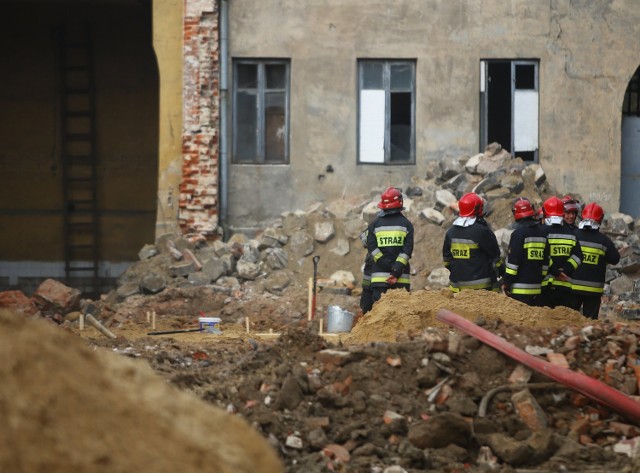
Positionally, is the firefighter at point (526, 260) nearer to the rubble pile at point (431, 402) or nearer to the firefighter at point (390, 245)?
the firefighter at point (390, 245)

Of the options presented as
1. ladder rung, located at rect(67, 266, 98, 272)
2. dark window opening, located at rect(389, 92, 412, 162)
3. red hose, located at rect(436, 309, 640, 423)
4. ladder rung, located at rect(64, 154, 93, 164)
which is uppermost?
dark window opening, located at rect(389, 92, 412, 162)

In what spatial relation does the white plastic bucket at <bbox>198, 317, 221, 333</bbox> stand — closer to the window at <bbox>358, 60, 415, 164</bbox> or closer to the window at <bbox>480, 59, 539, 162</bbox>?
the window at <bbox>358, 60, 415, 164</bbox>

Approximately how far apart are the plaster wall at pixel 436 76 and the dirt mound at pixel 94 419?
16.3m

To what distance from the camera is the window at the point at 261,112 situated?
21.5 m

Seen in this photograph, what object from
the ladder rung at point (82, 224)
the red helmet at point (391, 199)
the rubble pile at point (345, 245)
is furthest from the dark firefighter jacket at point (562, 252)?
the ladder rung at point (82, 224)

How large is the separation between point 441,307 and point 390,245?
1554 millimetres

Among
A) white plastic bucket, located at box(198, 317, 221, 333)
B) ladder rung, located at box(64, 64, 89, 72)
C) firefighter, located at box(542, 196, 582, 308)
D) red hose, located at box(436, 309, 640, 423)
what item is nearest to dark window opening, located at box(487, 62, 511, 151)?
firefighter, located at box(542, 196, 582, 308)

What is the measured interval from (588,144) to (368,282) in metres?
8.41

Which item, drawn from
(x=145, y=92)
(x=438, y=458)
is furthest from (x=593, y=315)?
(x=145, y=92)

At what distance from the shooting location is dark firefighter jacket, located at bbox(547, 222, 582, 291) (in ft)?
47.1

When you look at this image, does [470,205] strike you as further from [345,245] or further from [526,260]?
[345,245]

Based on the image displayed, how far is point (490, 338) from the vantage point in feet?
32.3

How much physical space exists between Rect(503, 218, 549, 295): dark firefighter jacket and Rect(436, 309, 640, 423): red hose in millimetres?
4165

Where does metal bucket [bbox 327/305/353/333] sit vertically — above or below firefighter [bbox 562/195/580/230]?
below
